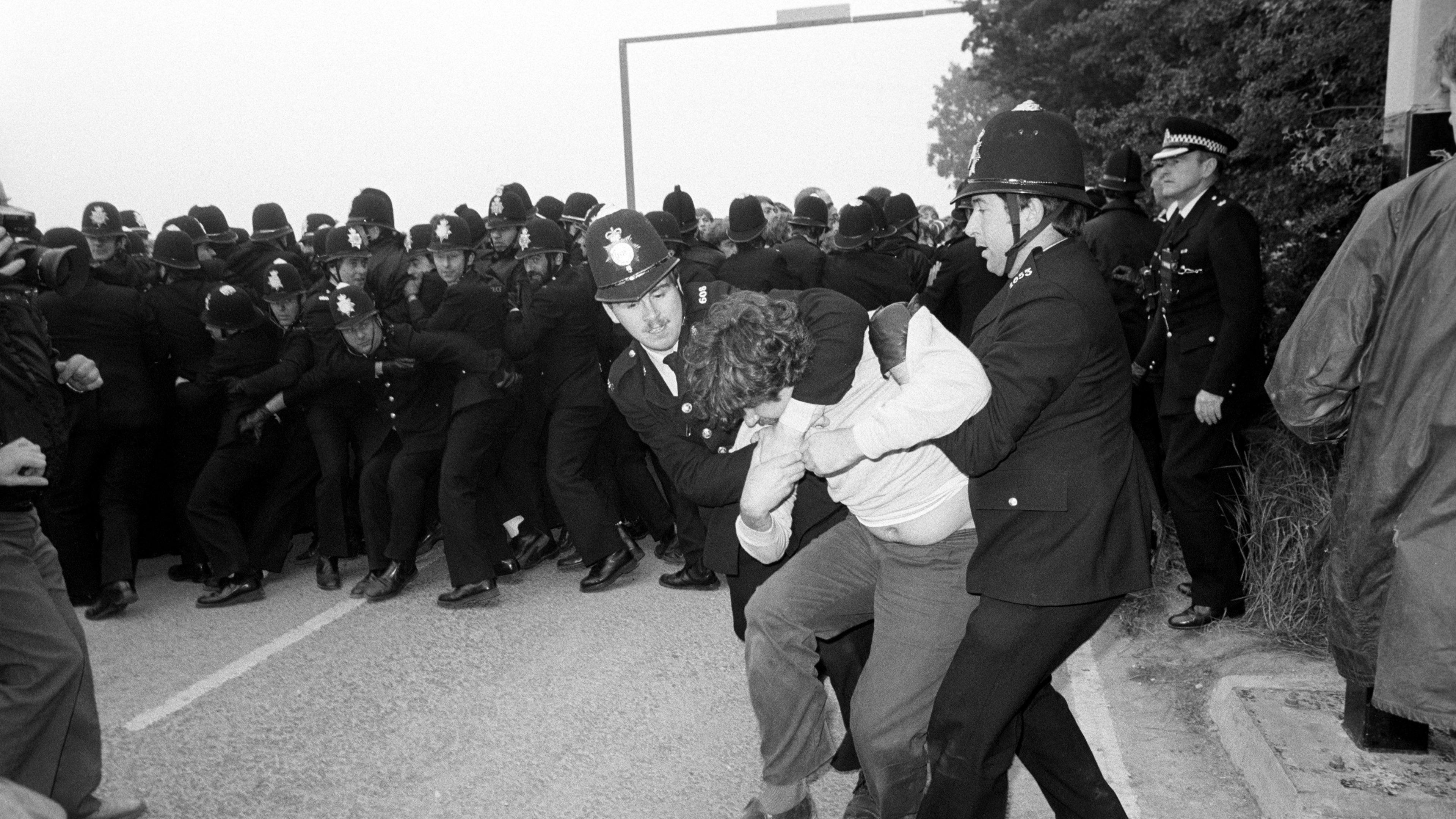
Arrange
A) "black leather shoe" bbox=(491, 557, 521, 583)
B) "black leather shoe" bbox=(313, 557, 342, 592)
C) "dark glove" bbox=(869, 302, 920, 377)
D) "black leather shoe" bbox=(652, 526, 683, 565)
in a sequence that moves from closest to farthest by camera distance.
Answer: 1. "dark glove" bbox=(869, 302, 920, 377)
2. "black leather shoe" bbox=(313, 557, 342, 592)
3. "black leather shoe" bbox=(491, 557, 521, 583)
4. "black leather shoe" bbox=(652, 526, 683, 565)

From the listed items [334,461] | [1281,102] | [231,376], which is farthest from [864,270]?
[231,376]

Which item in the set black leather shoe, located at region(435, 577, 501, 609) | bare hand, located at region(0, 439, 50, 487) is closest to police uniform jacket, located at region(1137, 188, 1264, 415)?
black leather shoe, located at region(435, 577, 501, 609)

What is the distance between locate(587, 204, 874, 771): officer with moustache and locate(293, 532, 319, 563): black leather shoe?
14.7 feet

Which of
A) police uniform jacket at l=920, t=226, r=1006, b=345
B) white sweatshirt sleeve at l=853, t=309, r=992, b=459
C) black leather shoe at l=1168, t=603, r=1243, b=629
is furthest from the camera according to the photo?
police uniform jacket at l=920, t=226, r=1006, b=345

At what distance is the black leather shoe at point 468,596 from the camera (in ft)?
20.5

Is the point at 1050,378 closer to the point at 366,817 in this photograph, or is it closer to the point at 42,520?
the point at 366,817

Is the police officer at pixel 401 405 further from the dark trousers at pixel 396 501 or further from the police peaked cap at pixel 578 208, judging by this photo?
the police peaked cap at pixel 578 208

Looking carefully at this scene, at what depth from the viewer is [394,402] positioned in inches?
261

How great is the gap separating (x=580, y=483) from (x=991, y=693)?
428 cm

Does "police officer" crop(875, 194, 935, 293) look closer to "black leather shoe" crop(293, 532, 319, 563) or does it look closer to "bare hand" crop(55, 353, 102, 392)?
"black leather shoe" crop(293, 532, 319, 563)

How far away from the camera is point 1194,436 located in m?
5.00

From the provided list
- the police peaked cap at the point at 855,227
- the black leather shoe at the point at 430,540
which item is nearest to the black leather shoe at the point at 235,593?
the black leather shoe at the point at 430,540

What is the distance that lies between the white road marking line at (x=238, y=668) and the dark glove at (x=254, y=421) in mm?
1191

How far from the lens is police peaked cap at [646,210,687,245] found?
760 centimetres
